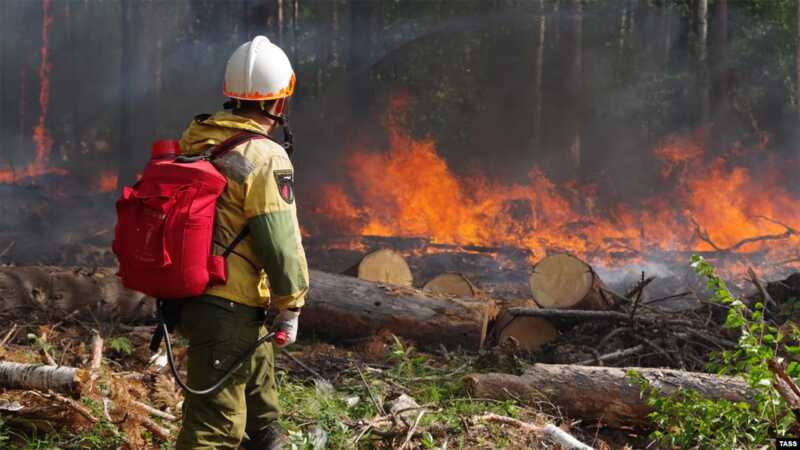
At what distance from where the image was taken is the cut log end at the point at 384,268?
330 inches

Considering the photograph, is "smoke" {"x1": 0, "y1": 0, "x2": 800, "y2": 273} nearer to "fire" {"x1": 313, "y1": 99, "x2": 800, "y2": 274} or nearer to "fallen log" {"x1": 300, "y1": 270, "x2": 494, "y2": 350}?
"fire" {"x1": 313, "y1": 99, "x2": 800, "y2": 274}

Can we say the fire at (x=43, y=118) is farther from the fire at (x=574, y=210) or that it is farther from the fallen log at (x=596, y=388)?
the fallen log at (x=596, y=388)

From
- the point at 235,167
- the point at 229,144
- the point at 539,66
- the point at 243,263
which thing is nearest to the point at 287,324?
the point at 243,263

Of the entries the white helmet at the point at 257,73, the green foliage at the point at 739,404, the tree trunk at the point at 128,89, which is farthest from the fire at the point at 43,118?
the green foliage at the point at 739,404

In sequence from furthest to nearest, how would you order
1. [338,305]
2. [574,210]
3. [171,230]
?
[574,210] < [338,305] < [171,230]

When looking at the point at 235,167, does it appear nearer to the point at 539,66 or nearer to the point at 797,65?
the point at 797,65

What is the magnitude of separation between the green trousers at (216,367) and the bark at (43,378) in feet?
3.85

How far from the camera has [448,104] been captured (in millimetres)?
19953

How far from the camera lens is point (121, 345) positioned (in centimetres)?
612

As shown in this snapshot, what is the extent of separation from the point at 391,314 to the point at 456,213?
25.1ft

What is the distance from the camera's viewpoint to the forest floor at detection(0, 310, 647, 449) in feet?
14.4

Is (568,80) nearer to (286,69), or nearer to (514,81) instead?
(514,81)

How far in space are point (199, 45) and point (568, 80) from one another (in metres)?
9.25

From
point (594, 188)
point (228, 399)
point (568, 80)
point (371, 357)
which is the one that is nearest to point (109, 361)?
point (371, 357)
